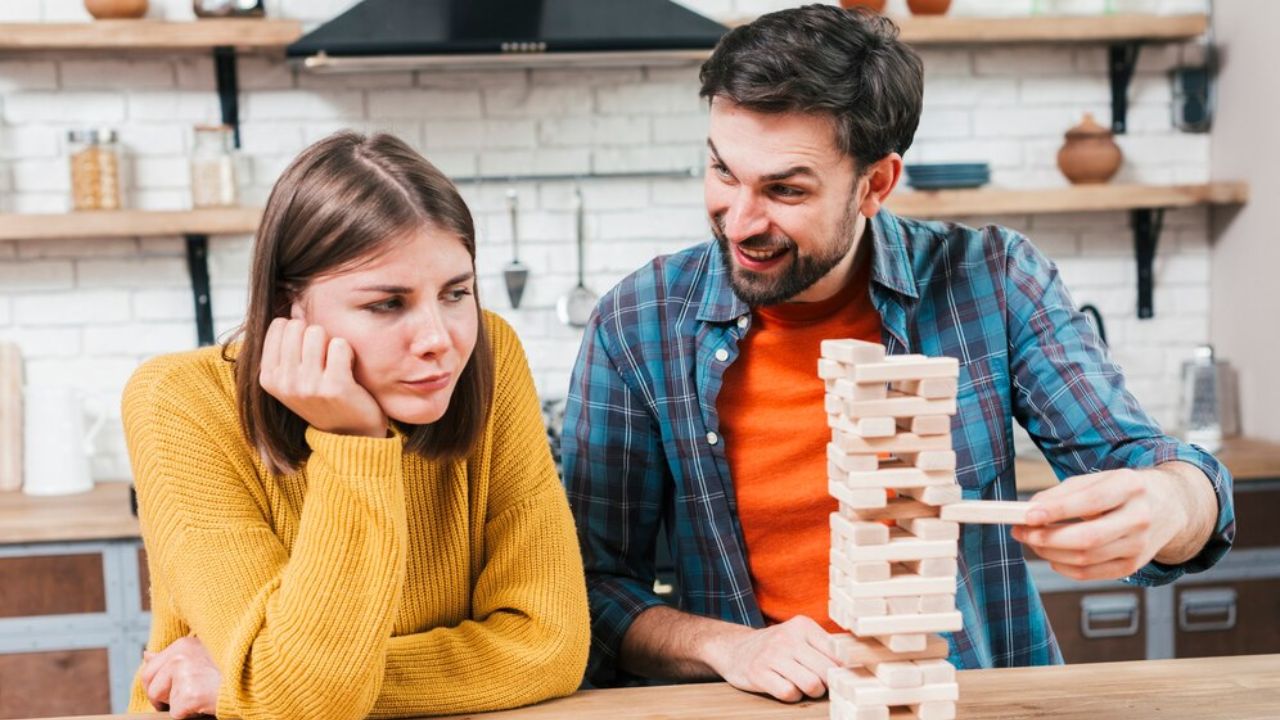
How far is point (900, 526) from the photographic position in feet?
3.59

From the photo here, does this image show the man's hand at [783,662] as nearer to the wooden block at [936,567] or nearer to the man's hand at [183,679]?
the wooden block at [936,567]

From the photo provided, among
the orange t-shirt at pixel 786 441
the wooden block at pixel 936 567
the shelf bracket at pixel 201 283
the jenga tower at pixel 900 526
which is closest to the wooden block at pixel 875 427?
the jenga tower at pixel 900 526

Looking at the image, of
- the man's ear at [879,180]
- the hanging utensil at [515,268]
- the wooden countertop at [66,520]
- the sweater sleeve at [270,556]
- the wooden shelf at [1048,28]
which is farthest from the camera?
the hanging utensil at [515,268]

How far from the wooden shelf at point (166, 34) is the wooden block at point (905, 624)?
2417 mm

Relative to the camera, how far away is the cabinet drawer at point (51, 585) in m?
2.70

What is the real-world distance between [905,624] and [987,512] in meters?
0.12

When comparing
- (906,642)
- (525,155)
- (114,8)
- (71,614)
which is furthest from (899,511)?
(114,8)

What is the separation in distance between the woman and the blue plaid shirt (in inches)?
10.8

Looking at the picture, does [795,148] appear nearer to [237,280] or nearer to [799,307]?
[799,307]

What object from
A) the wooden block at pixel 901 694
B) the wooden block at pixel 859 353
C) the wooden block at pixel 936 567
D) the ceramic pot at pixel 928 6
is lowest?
the wooden block at pixel 901 694

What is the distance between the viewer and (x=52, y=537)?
8.80 feet

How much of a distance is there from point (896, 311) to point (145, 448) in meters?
0.96

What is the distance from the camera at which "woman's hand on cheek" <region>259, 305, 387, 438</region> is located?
122cm

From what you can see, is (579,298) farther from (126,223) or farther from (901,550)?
(901,550)
